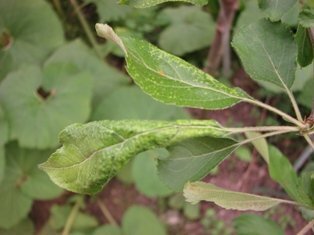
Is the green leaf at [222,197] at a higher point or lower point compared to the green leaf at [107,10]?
higher

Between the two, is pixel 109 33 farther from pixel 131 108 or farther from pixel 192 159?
pixel 131 108

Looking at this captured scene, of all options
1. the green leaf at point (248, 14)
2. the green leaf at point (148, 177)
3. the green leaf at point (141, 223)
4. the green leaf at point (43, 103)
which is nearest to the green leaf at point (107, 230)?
the green leaf at point (141, 223)

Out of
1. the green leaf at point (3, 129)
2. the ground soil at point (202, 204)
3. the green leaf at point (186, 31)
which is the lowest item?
the ground soil at point (202, 204)

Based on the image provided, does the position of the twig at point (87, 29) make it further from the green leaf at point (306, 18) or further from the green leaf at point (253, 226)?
the green leaf at point (306, 18)

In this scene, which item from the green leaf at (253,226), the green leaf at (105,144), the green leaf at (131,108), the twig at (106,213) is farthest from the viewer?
the twig at (106,213)

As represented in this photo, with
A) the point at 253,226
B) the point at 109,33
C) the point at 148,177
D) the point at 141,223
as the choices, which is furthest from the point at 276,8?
the point at 141,223

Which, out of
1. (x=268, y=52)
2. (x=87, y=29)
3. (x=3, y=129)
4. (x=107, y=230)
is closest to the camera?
(x=268, y=52)

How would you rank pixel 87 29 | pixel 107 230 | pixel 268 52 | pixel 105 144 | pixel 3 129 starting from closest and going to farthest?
pixel 105 144
pixel 268 52
pixel 3 129
pixel 107 230
pixel 87 29
